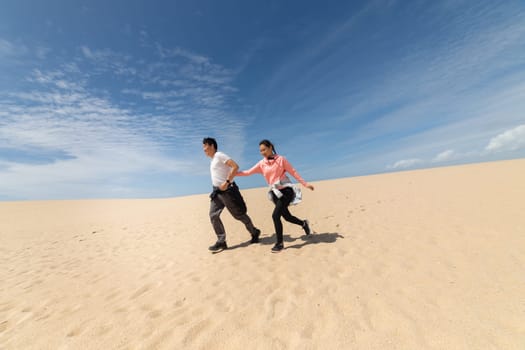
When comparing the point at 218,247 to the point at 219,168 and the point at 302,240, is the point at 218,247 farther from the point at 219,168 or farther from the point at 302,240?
the point at 302,240

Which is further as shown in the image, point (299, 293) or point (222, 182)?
point (222, 182)

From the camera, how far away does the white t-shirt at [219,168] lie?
428 cm

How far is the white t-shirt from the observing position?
4.28 metres

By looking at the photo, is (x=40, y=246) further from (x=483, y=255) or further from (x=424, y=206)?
(x=424, y=206)

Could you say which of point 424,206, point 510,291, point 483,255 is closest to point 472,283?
point 510,291

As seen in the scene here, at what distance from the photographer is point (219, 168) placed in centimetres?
434

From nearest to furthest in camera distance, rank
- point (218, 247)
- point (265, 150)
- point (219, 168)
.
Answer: point (265, 150) < point (219, 168) < point (218, 247)

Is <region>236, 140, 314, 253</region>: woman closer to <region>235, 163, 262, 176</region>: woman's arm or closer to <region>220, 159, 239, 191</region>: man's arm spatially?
<region>235, 163, 262, 176</region>: woman's arm

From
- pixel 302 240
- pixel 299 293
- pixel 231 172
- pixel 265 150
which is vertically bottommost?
pixel 299 293

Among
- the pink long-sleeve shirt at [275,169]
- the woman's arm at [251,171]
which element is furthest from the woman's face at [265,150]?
the woman's arm at [251,171]

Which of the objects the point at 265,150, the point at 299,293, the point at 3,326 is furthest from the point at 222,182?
the point at 3,326

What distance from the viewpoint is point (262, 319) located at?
7.29ft

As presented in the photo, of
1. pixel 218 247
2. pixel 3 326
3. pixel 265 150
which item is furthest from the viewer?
pixel 218 247

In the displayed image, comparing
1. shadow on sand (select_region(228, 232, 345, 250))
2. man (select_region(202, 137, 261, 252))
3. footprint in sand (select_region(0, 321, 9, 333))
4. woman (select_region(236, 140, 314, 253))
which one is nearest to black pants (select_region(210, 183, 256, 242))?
man (select_region(202, 137, 261, 252))
